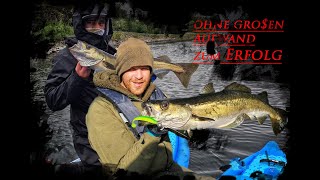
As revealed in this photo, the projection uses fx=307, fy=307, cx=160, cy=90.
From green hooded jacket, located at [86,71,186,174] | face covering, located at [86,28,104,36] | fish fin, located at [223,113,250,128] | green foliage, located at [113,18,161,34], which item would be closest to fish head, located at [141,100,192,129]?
green hooded jacket, located at [86,71,186,174]

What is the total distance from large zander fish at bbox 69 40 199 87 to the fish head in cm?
79

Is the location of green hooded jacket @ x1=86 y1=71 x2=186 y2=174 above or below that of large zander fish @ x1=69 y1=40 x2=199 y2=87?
below

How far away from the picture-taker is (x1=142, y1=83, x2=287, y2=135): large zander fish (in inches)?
128

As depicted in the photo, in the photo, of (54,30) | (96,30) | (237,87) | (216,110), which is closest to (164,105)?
(216,110)

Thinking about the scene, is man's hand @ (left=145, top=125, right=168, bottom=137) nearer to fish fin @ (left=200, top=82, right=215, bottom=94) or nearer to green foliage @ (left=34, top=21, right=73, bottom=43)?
fish fin @ (left=200, top=82, right=215, bottom=94)

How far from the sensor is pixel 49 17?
4.09 m

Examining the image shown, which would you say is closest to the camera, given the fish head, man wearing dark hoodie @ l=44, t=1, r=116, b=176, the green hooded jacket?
the green hooded jacket

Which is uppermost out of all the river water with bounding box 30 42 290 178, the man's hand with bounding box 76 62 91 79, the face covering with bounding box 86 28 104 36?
the face covering with bounding box 86 28 104 36

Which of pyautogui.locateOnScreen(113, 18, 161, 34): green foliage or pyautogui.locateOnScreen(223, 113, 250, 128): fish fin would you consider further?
pyautogui.locateOnScreen(113, 18, 161, 34): green foliage

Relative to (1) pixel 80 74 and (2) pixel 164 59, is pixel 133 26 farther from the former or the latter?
(1) pixel 80 74

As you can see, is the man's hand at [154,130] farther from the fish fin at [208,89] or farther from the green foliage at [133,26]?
the green foliage at [133,26]

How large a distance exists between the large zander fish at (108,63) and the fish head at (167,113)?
0.79 meters

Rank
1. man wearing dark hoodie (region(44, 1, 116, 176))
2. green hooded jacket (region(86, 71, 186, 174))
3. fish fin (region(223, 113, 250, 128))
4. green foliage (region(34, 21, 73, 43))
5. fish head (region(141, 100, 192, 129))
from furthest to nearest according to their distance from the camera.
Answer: green foliage (region(34, 21, 73, 43)) → man wearing dark hoodie (region(44, 1, 116, 176)) → fish fin (region(223, 113, 250, 128)) → fish head (region(141, 100, 192, 129)) → green hooded jacket (region(86, 71, 186, 174))

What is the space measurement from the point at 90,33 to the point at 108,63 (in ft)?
1.52
